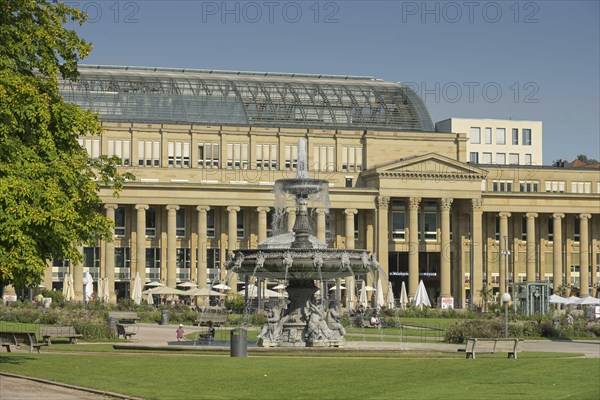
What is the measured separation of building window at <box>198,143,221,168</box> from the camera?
447ft

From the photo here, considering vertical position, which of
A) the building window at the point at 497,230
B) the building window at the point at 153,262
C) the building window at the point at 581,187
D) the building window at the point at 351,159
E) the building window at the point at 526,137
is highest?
the building window at the point at 526,137

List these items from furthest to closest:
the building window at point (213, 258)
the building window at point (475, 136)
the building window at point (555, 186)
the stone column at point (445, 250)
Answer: the building window at point (475, 136)
the building window at point (555, 186)
the building window at point (213, 258)
the stone column at point (445, 250)

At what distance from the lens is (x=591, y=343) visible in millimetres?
62188

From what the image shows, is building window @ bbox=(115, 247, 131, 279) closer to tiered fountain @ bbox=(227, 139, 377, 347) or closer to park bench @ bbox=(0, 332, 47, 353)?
tiered fountain @ bbox=(227, 139, 377, 347)

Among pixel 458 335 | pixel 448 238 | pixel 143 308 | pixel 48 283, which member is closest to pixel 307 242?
pixel 458 335

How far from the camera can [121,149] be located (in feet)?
438

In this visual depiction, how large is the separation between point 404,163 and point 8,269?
97.9 meters

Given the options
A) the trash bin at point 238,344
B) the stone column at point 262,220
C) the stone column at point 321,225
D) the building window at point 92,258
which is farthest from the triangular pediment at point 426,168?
the trash bin at point 238,344

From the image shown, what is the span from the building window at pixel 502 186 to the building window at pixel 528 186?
117 cm

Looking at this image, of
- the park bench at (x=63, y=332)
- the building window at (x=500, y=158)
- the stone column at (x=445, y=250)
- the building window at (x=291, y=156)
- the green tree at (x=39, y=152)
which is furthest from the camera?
the building window at (x=500, y=158)

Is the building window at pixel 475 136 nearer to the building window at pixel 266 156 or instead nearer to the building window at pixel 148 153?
the building window at pixel 266 156

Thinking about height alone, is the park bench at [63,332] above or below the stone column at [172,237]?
below

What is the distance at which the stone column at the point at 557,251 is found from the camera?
454ft

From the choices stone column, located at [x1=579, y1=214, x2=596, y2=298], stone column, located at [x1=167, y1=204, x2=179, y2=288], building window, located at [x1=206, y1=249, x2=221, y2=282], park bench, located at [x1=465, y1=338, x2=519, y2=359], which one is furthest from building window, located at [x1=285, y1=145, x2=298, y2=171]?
park bench, located at [x1=465, y1=338, x2=519, y2=359]
